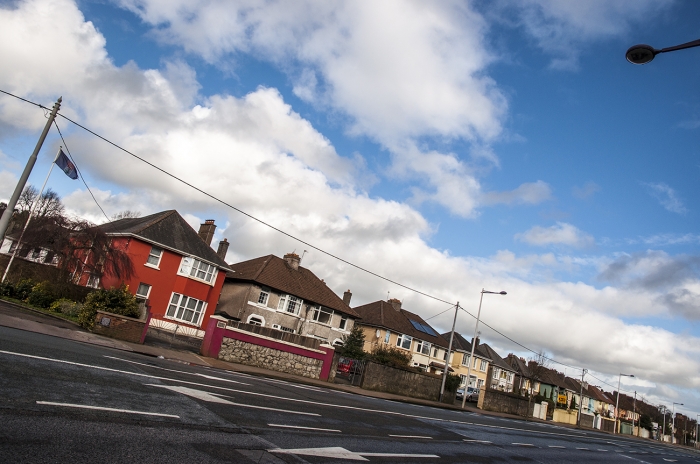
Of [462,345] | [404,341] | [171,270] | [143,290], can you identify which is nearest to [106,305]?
[143,290]

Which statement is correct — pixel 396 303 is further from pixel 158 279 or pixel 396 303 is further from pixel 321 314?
pixel 158 279

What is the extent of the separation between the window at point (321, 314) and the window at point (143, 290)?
17106mm

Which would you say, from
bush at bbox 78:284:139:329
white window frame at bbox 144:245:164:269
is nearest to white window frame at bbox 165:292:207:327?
white window frame at bbox 144:245:164:269

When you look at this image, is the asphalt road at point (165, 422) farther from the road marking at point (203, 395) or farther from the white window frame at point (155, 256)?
the white window frame at point (155, 256)

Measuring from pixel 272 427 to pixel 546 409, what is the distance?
169 ft

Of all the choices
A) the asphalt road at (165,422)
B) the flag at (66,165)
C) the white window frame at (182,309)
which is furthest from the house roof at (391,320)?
the asphalt road at (165,422)

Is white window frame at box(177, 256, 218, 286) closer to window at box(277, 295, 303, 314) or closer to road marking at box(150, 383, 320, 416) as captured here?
window at box(277, 295, 303, 314)

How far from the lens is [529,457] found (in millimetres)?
14891

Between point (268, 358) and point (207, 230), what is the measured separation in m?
21.1

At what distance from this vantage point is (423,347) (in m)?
61.8

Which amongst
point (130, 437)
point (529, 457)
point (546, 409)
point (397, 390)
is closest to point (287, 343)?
point (397, 390)

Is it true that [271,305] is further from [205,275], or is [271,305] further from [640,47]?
[640,47]

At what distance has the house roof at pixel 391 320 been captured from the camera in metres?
58.3

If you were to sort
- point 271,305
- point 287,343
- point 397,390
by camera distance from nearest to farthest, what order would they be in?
point 287,343 < point 397,390 < point 271,305
